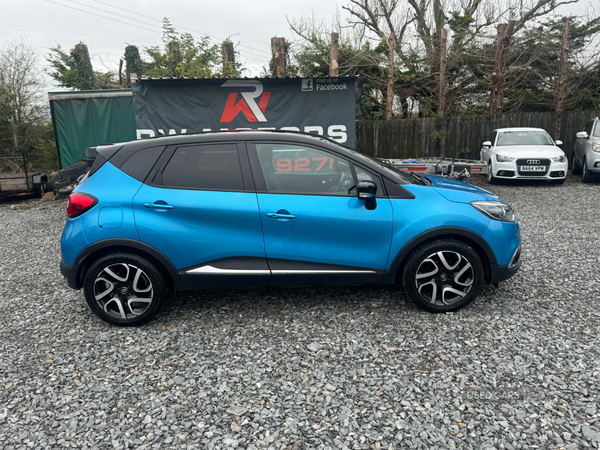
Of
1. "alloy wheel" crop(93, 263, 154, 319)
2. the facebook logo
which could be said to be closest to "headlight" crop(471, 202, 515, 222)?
"alloy wheel" crop(93, 263, 154, 319)

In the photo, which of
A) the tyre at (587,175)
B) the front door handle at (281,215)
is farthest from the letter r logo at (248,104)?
the tyre at (587,175)

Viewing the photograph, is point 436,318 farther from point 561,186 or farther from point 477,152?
point 477,152

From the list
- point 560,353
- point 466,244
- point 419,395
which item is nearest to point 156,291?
point 419,395

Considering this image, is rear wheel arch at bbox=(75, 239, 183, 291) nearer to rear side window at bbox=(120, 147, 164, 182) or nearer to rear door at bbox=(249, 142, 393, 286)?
rear side window at bbox=(120, 147, 164, 182)

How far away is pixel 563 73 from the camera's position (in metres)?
15.4

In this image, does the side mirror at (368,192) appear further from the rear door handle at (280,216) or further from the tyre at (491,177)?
the tyre at (491,177)

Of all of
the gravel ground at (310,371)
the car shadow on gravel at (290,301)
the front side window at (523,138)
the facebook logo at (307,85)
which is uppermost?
the facebook logo at (307,85)

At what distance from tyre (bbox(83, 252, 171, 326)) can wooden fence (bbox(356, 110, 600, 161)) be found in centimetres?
1340

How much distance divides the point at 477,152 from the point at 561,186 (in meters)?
4.27

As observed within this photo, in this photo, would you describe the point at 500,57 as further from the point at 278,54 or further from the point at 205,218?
the point at 205,218

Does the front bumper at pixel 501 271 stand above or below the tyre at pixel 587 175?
below

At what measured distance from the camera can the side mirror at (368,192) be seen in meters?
3.27

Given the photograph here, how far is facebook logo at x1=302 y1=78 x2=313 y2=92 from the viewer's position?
9559 mm

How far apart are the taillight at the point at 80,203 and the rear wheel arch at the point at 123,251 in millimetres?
309
